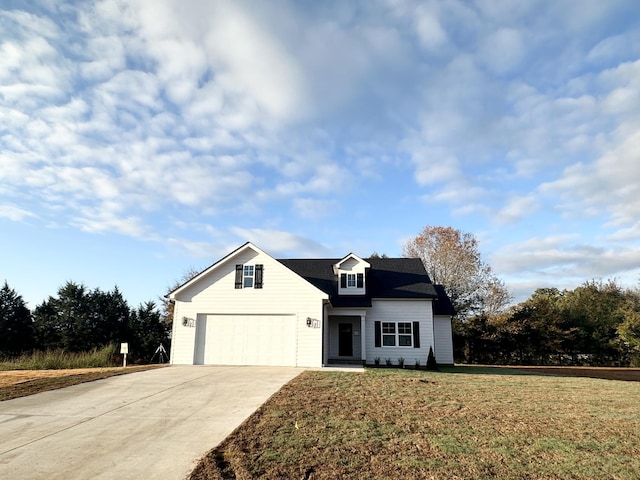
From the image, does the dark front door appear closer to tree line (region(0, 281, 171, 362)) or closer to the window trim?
the window trim

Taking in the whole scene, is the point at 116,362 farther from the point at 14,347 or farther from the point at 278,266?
the point at 14,347

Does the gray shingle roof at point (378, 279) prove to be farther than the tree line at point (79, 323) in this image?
No

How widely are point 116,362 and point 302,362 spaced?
9455 mm

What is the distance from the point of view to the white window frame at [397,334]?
2038 cm

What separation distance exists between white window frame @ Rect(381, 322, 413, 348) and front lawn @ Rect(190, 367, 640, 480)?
9.18 m

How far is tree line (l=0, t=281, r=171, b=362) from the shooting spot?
25672 mm

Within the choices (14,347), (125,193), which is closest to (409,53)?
(125,193)

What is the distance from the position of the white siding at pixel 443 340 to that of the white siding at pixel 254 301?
8197 mm

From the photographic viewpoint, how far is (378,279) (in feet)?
75.0

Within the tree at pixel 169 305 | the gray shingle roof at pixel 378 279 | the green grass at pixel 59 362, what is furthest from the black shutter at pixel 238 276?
the tree at pixel 169 305

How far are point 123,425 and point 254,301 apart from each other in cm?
1099

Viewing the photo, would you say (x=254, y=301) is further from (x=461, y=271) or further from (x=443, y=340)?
(x=461, y=271)

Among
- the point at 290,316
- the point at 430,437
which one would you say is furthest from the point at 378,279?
the point at 430,437

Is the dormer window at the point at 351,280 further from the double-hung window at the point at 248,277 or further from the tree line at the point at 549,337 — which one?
the tree line at the point at 549,337
